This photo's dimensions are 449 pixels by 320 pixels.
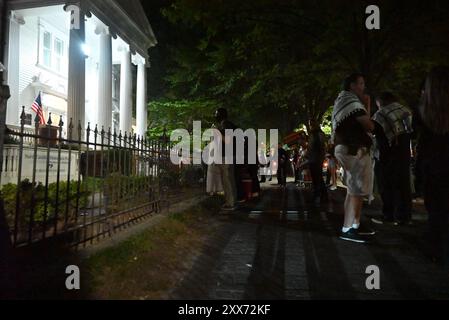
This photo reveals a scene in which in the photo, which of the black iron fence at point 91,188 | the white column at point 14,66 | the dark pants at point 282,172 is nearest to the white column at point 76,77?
the white column at point 14,66

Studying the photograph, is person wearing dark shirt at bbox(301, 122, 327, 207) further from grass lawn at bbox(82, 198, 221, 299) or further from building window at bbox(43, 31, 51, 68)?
building window at bbox(43, 31, 51, 68)

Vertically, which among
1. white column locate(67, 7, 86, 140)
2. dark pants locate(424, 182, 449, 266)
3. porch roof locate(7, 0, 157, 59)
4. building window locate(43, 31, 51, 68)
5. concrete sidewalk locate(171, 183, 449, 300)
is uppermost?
porch roof locate(7, 0, 157, 59)

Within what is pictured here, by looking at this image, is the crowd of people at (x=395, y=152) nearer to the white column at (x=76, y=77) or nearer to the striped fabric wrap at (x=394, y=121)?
the striped fabric wrap at (x=394, y=121)

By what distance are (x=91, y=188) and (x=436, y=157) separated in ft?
14.5

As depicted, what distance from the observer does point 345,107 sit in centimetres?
513

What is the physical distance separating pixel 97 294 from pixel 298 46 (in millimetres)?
10645

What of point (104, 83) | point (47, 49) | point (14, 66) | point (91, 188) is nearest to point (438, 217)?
point (91, 188)

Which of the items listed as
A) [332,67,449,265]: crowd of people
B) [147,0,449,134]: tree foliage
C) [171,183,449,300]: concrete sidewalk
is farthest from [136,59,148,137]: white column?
[332,67,449,265]: crowd of people

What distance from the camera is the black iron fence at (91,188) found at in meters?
4.14

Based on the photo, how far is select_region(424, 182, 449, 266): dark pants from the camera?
4184 millimetres

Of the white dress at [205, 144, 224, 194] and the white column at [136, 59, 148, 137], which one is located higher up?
the white column at [136, 59, 148, 137]

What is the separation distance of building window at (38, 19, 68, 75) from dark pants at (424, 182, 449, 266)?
17958mm

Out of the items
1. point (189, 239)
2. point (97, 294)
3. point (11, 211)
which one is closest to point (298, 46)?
point (189, 239)

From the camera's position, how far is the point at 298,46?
39.8 ft
